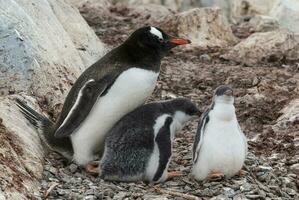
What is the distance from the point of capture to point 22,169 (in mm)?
4879

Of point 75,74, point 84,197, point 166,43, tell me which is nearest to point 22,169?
point 84,197

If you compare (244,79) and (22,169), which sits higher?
(22,169)

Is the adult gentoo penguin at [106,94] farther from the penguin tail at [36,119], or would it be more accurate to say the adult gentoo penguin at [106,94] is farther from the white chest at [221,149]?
the white chest at [221,149]

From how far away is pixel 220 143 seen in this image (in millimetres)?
5172

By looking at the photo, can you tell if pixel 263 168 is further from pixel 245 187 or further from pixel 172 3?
pixel 172 3

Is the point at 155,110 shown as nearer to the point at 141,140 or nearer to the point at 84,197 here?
the point at 141,140

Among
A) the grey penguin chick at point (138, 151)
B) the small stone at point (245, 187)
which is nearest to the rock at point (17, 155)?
the grey penguin chick at point (138, 151)

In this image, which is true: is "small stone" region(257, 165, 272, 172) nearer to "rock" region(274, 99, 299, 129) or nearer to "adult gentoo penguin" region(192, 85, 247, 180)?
"adult gentoo penguin" region(192, 85, 247, 180)

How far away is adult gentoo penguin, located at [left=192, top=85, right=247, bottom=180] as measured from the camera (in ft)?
17.0

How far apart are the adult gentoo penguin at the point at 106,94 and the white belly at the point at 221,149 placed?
2.05 ft

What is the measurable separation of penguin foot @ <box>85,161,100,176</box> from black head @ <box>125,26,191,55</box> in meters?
0.92

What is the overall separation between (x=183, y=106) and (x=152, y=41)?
540 millimetres

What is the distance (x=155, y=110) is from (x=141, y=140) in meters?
0.31

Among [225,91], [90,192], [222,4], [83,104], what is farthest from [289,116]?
[222,4]
